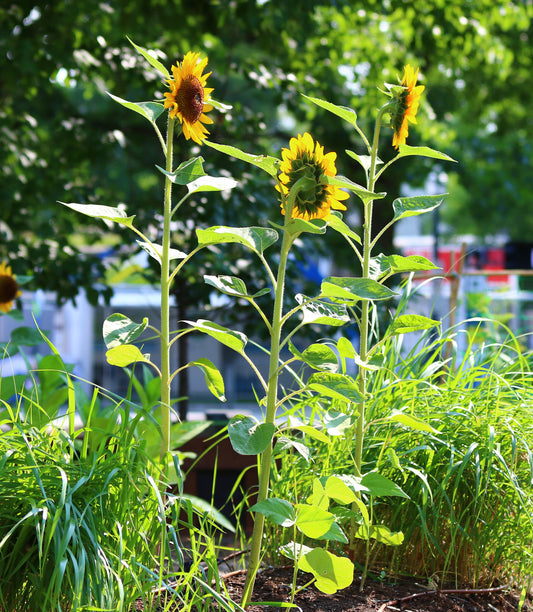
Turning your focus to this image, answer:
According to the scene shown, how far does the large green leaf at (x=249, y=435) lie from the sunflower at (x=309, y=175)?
39 cm

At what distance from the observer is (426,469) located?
1645 mm

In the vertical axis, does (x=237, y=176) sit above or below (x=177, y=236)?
above

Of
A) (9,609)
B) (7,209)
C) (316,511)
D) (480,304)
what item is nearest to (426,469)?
(316,511)

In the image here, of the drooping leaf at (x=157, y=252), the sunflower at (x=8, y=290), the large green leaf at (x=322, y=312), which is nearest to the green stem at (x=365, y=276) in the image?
the large green leaf at (x=322, y=312)

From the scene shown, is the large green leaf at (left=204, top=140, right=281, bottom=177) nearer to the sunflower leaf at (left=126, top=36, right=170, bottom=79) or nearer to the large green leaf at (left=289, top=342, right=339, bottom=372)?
the sunflower leaf at (left=126, top=36, right=170, bottom=79)

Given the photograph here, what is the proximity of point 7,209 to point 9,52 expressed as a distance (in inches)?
36.8

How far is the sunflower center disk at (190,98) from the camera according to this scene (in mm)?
1329

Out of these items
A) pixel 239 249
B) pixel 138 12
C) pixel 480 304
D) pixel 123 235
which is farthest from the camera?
pixel 138 12

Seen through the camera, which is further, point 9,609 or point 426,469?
point 426,469

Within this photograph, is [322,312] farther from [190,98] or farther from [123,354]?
[190,98]

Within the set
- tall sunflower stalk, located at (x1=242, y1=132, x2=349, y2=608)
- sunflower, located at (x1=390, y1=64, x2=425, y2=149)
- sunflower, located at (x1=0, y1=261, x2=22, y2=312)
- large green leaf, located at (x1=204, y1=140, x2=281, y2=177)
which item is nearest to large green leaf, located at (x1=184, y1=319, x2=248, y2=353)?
tall sunflower stalk, located at (x1=242, y1=132, x2=349, y2=608)

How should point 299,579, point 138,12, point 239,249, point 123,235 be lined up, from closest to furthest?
1. point 299,579
2. point 123,235
3. point 239,249
4. point 138,12

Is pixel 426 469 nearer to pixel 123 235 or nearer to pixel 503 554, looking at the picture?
pixel 503 554

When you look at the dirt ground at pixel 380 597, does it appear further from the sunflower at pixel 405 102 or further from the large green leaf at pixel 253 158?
the sunflower at pixel 405 102
